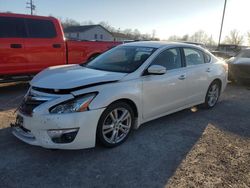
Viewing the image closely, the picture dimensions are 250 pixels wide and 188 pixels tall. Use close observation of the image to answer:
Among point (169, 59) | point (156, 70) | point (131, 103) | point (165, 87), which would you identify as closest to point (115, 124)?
point (131, 103)

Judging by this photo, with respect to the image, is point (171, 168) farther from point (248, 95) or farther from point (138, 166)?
point (248, 95)

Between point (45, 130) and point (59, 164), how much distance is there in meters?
0.51

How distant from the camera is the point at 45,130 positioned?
3.47 metres

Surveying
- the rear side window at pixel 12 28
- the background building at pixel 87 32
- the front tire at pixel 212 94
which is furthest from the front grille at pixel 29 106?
the background building at pixel 87 32

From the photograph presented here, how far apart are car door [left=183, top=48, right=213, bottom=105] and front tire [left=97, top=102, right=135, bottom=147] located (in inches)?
68.6

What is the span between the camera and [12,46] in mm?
7102

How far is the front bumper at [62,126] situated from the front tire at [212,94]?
138 inches

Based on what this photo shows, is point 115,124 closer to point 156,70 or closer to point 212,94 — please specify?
point 156,70

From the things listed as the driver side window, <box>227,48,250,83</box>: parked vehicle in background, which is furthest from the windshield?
<box>227,48,250,83</box>: parked vehicle in background

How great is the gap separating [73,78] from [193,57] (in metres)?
2.95

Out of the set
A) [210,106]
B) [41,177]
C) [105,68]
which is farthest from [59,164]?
[210,106]

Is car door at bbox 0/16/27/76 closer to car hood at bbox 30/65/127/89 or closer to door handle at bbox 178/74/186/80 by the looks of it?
car hood at bbox 30/65/127/89

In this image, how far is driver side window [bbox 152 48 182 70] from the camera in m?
4.75

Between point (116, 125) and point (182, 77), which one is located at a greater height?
point (182, 77)
